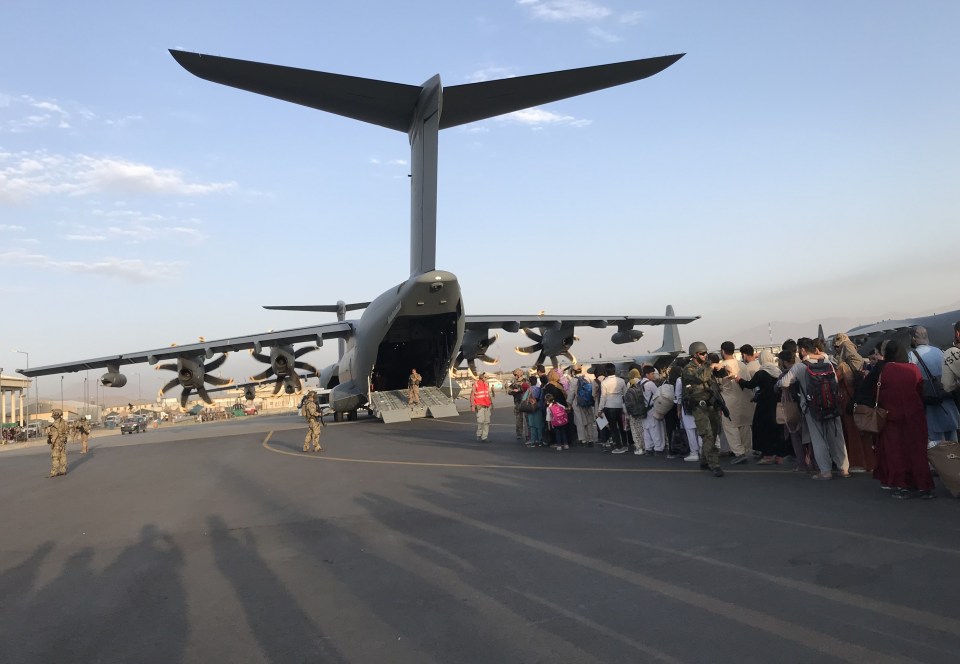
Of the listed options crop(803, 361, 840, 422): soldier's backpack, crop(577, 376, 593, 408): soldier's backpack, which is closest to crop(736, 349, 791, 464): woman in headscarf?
crop(803, 361, 840, 422): soldier's backpack

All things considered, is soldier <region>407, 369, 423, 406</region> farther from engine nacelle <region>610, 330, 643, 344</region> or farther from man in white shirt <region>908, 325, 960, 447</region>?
man in white shirt <region>908, 325, 960, 447</region>

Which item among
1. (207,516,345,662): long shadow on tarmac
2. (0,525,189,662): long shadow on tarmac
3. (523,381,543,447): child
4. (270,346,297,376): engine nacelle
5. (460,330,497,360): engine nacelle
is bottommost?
(0,525,189,662): long shadow on tarmac

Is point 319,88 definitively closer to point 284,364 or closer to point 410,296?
point 410,296

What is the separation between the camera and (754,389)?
9.90 m

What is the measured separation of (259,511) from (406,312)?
11008 millimetres

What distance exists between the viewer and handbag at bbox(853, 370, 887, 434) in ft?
22.4

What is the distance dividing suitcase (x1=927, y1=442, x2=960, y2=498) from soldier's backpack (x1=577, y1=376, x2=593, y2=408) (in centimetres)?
688

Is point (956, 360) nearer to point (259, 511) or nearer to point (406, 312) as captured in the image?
point (259, 511)

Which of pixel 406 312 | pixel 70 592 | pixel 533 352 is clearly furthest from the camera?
pixel 533 352

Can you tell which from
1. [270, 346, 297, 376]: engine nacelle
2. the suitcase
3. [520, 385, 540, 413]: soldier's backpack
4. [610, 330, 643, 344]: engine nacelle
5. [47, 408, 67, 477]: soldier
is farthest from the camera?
[610, 330, 643, 344]: engine nacelle

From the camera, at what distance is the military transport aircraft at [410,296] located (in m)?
12.6

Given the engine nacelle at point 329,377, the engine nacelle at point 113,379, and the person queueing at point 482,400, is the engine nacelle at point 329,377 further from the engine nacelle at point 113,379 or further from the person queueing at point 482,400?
the person queueing at point 482,400

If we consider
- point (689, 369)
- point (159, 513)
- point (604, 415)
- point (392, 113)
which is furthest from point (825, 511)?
point (392, 113)

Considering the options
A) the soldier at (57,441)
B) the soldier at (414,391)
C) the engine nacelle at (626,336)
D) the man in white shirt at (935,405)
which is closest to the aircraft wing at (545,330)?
the engine nacelle at (626,336)
